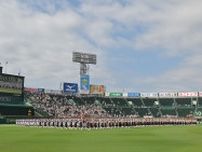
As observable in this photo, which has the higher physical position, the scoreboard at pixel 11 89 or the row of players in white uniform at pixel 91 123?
the scoreboard at pixel 11 89

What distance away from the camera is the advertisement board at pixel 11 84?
90.1m

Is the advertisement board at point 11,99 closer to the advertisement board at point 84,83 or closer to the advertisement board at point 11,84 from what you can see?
the advertisement board at point 11,84

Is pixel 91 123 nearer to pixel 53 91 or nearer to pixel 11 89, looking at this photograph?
pixel 11 89

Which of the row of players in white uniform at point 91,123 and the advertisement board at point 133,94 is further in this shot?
the advertisement board at point 133,94

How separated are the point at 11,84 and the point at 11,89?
1.10 meters

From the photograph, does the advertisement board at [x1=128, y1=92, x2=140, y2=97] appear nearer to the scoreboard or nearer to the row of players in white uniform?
the scoreboard

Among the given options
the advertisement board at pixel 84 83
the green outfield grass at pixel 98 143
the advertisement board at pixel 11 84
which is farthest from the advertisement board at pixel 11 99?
the green outfield grass at pixel 98 143

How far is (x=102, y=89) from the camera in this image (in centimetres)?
14175

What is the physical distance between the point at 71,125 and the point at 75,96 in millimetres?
73979

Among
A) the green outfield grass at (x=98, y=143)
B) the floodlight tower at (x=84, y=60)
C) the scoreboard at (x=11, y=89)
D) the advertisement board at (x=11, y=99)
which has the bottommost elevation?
the green outfield grass at (x=98, y=143)

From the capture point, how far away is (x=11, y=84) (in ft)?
303

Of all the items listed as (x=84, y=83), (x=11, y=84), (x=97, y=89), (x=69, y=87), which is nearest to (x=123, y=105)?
(x=97, y=89)

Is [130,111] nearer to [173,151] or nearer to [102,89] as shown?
[102,89]

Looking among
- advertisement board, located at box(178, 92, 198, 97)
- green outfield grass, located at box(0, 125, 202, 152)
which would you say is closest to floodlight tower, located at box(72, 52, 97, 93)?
advertisement board, located at box(178, 92, 198, 97)
